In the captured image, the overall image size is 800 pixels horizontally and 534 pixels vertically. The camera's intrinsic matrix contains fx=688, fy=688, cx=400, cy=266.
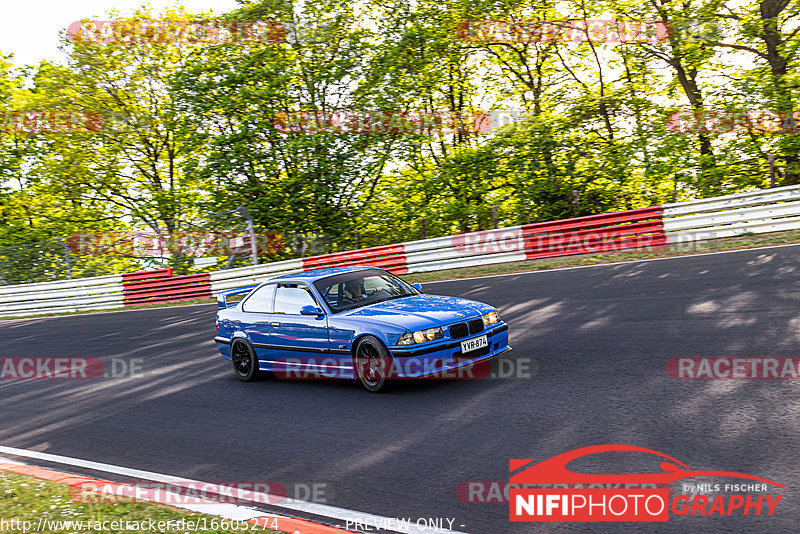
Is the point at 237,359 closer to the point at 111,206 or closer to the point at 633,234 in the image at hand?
the point at 633,234


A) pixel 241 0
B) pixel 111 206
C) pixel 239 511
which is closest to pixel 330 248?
pixel 241 0

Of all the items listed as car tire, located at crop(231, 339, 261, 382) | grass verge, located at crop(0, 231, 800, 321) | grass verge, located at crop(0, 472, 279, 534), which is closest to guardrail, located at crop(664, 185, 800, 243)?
grass verge, located at crop(0, 231, 800, 321)

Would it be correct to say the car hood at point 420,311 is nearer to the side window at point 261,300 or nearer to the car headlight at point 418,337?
the car headlight at point 418,337

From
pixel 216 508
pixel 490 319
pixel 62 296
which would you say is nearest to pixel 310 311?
pixel 490 319

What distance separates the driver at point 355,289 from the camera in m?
8.30

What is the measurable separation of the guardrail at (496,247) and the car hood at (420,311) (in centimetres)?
891

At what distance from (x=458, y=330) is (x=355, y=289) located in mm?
1699

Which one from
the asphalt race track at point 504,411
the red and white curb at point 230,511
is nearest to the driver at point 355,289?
the asphalt race track at point 504,411

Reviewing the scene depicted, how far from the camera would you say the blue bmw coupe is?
23.4ft

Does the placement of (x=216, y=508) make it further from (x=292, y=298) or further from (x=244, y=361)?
(x=244, y=361)

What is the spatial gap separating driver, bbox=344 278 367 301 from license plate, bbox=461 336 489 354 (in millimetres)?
1609

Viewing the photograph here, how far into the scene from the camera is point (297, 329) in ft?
27.4

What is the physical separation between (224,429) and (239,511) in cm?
247

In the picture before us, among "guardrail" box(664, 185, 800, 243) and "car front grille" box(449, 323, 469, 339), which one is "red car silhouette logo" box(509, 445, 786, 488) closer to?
"car front grille" box(449, 323, 469, 339)
